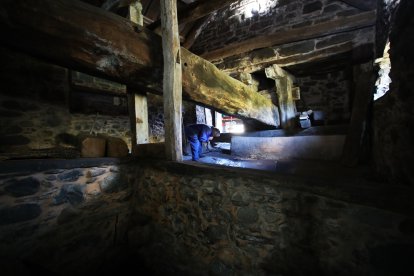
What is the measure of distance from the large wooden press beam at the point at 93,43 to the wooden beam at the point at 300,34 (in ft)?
7.42

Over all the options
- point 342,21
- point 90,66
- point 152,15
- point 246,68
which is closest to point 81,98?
point 152,15

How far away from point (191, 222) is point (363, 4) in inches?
172

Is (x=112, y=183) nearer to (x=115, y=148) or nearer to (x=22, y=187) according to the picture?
(x=115, y=148)

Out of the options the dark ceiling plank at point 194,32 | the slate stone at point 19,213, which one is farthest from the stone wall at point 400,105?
the dark ceiling plank at point 194,32

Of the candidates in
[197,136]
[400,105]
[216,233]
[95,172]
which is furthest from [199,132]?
[400,105]

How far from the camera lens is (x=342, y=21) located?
A: 349 centimetres

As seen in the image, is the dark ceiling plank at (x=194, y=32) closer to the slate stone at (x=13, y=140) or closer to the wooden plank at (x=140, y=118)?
the wooden plank at (x=140, y=118)

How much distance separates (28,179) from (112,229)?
1120 millimetres

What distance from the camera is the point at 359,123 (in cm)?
224

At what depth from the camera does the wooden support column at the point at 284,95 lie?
4.20 meters

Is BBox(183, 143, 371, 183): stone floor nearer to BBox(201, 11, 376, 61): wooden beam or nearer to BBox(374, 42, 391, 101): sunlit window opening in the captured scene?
BBox(374, 42, 391, 101): sunlit window opening

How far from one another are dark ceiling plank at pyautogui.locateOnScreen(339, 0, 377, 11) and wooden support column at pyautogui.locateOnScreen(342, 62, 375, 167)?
1.80 m

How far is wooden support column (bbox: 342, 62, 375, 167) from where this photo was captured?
2.20 meters

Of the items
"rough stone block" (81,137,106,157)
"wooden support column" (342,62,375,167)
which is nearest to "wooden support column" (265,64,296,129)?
"wooden support column" (342,62,375,167)
